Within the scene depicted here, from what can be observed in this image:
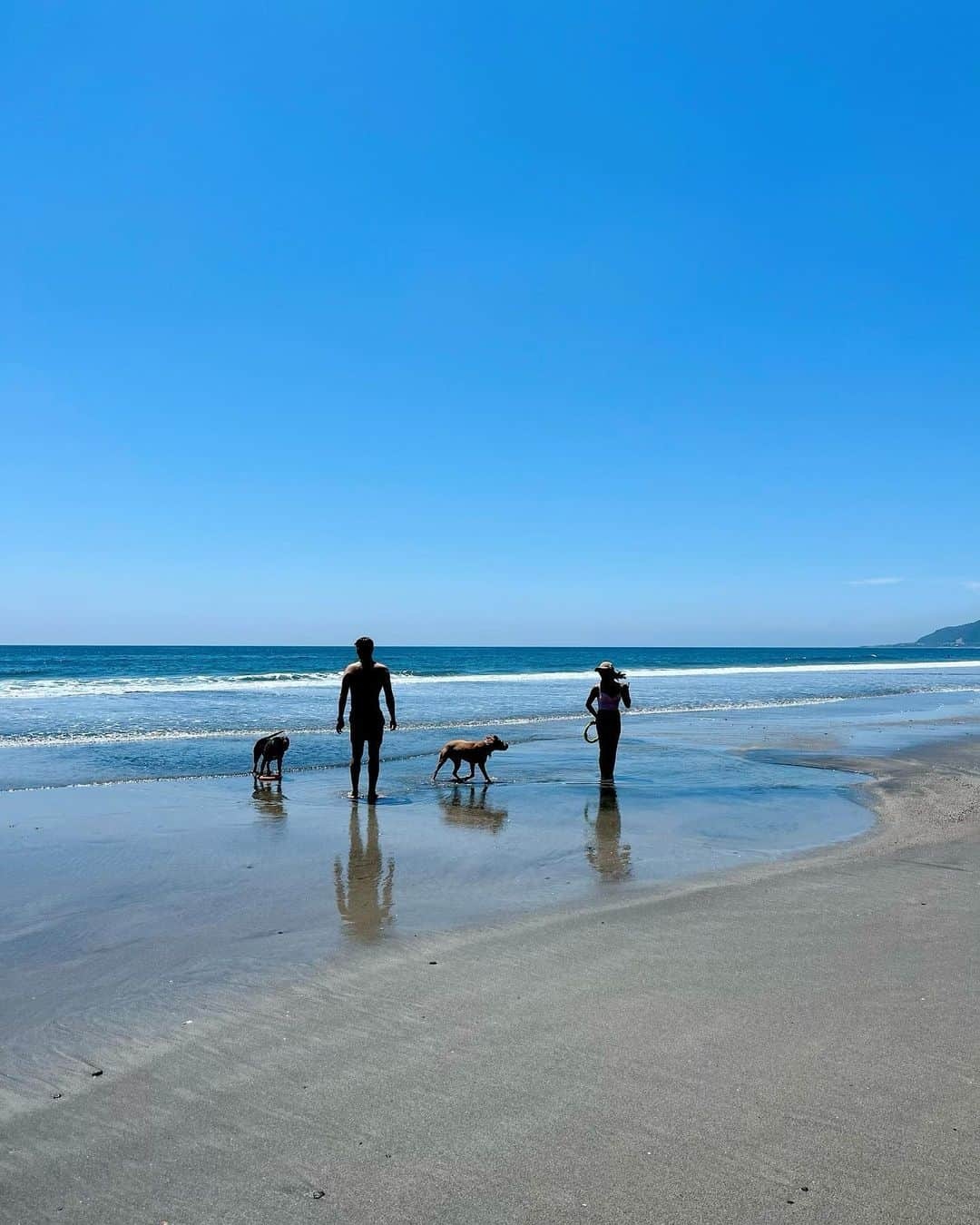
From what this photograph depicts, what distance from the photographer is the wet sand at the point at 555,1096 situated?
2820 mm

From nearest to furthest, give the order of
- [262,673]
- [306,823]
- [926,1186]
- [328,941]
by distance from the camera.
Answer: [926,1186], [328,941], [306,823], [262,673]

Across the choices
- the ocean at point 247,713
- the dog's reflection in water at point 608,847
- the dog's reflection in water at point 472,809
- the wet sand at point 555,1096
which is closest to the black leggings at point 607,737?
the dog's reflection in water at point 608,847

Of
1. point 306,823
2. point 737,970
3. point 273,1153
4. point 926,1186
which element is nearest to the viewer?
point 926,1186

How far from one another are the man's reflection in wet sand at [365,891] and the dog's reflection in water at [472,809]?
1216mm

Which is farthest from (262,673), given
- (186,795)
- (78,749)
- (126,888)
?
(126,888)

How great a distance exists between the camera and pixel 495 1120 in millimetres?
3225

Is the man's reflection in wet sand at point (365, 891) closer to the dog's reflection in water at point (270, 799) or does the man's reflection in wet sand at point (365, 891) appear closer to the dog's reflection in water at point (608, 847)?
the dog's reflection in water at point (270, 799)

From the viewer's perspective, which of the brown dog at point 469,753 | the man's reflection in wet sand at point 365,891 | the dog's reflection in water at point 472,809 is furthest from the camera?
the brown dog at point 469,753

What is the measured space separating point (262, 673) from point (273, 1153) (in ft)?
192

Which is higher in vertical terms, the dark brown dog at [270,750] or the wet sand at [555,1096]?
the dark brown dog at [270,750]

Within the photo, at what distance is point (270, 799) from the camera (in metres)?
10.8

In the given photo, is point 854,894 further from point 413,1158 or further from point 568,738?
point 568,738

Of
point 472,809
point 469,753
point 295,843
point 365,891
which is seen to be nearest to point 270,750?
point 469,753

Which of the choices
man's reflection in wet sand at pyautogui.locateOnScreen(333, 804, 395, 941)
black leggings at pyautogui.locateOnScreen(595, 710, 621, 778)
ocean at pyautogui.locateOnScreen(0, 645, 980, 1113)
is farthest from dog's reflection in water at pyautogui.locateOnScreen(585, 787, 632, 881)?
man's reflection in wet sand at pyautogui.locateOnScreen(333, 804, 395, 941)
